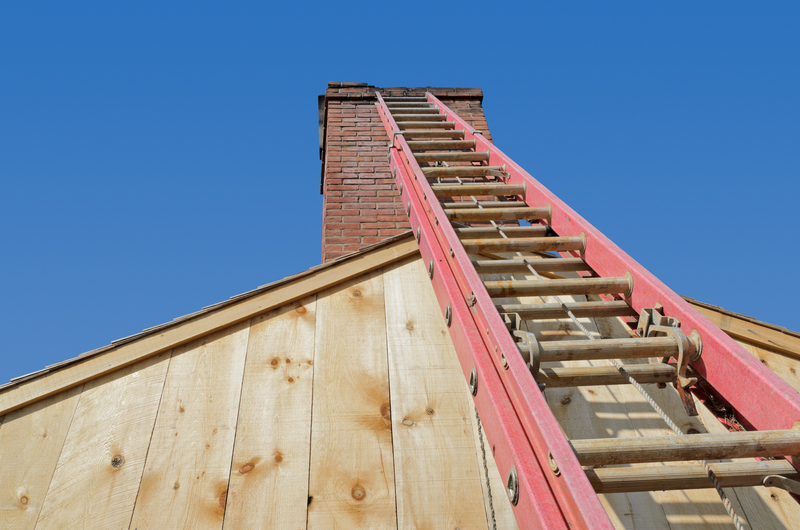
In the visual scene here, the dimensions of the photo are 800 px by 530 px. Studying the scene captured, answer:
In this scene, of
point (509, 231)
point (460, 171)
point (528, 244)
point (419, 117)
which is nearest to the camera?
point (528, 244)

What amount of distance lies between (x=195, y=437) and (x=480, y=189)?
97.0 inches

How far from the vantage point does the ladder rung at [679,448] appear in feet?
5.61

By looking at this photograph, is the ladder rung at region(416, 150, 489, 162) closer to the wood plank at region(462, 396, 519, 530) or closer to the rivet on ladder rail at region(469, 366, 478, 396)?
the wood plank at region(462, 396, 519, 530)

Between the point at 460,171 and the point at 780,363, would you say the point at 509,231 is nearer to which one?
the point at 460,171

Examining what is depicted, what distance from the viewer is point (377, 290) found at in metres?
3.61

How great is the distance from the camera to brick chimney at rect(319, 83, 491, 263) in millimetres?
6020

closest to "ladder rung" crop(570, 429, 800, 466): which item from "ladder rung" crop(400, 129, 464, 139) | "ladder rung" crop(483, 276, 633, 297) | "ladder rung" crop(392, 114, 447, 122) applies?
"ladder rung" crop(483, 276, 633, 297)

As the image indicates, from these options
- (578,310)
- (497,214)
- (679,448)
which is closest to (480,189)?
(497,214)

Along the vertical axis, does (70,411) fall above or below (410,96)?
below

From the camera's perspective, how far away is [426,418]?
291 centimetres

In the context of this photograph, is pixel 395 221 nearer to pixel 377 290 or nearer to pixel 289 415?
pixel 377 290

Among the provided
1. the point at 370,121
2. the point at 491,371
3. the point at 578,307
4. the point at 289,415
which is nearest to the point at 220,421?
the point at 289,415

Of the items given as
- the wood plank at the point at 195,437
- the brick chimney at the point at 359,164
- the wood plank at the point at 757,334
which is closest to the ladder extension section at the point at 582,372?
the wood plank at the point at 757,334

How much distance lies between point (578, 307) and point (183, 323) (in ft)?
6.82
